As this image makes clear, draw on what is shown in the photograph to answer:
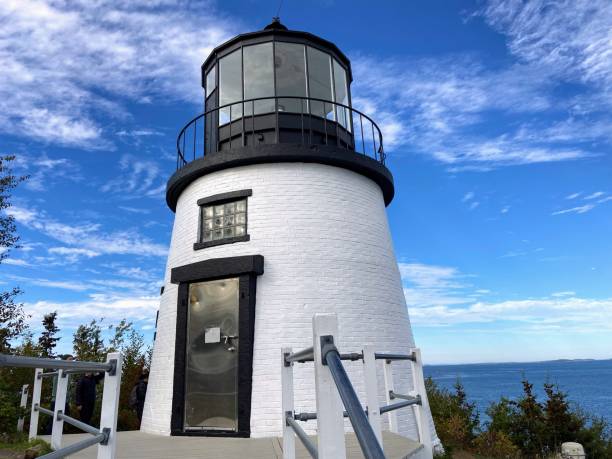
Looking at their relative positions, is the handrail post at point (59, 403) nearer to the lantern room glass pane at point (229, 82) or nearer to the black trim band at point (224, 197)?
the black trim band at point (224, 197)

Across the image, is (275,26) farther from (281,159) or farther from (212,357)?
(212,357)

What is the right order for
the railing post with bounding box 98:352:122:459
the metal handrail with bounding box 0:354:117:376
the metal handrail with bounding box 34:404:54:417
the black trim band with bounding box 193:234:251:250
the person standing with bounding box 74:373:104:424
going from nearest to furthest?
the metal handrail with bounding box 0:354:117:376, the railing post with bounding box 98:352:122:459, the metal handrail with bounding box 34:404:54:417, the black trim band with bounding box 193:234:251:250, the person standing with bounding box 74:373:104:424

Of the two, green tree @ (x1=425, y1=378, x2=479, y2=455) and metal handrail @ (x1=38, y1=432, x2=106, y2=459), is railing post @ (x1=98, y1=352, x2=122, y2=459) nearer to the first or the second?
metal handrail @ (x1=38, y1=432, x2=106, y2=459)

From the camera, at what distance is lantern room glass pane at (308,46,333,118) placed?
31.4 feet

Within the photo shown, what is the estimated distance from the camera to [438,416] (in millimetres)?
10289

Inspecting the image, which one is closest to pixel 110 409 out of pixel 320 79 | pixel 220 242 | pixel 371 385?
pixel 371 385

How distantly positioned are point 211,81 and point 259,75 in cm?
132

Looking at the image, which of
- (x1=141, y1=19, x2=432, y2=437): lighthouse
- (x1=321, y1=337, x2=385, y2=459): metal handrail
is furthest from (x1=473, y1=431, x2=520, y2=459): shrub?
(x1=321, y1=337, x2=385, y2=459): metal handrail

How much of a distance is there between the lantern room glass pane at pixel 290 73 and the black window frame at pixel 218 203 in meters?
2.08

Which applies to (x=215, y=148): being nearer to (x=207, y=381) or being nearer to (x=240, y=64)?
(x=240, y=64)

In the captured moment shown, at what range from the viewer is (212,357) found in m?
7.42

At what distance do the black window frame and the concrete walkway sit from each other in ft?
10.3

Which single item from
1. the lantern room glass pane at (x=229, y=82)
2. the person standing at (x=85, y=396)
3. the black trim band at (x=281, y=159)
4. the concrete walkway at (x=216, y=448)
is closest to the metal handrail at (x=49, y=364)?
the concrete walkway at (x=216, y=448)

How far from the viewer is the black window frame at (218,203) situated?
25.8 feet
